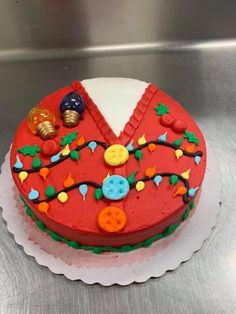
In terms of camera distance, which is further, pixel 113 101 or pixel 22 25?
pixel 22 25

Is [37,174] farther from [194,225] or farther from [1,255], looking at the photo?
[194,225]

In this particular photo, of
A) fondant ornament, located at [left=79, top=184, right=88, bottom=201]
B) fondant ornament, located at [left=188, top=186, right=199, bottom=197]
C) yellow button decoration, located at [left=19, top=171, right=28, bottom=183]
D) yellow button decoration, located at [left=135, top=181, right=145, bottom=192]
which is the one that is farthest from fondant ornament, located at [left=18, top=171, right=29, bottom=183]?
fondant ornament, located at [left=188, top=186, right=199, bottom=197]

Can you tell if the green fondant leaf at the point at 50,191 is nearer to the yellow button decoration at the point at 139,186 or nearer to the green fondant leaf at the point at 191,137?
the yellow button decoration at the point at 139,186

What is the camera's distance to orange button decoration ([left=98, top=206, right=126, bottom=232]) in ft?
3.04

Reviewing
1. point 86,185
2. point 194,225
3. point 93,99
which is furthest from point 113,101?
point 194,225

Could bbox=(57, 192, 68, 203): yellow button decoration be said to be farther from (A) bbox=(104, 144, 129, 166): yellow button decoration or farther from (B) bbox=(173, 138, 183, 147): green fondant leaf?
(B) bbox=(173, 138, 183, 147): green fondant leaf

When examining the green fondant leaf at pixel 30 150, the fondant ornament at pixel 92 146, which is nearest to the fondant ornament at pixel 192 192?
the fondant ornament at pixel 92 146

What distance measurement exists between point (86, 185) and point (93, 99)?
0.22m

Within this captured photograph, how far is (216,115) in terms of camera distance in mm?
1324

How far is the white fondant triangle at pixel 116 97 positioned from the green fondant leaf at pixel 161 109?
0.05 meters

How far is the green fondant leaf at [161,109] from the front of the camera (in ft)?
3.57

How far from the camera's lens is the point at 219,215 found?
1.14 metres

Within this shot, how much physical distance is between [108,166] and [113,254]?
0.19 metres

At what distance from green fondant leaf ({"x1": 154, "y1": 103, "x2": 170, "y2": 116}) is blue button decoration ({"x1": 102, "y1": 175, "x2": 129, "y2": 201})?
0.20m
